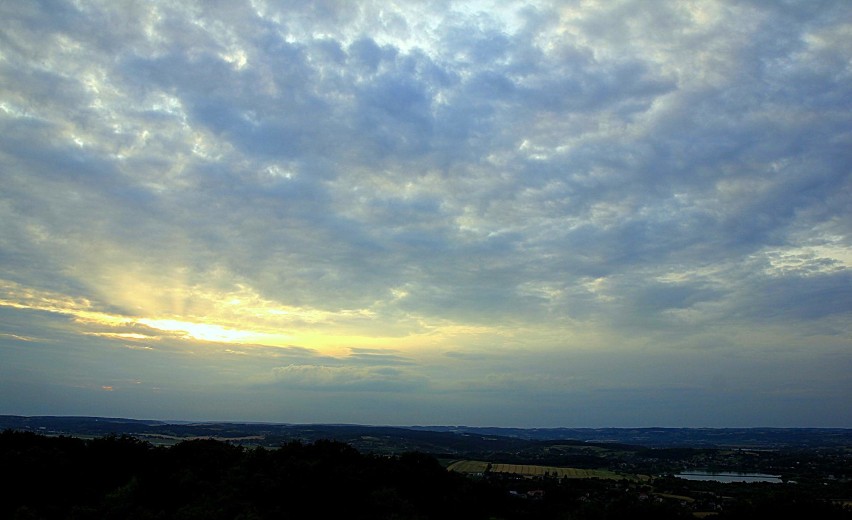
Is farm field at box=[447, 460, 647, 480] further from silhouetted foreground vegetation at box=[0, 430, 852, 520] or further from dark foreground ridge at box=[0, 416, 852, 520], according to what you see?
silhouetted foreground vegetation at box=[0, 430, 852, 520]

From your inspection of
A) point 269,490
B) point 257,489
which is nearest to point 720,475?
point 269,490

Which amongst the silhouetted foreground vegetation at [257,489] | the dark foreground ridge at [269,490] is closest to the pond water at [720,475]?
the dark foreground ridge at [269,490]

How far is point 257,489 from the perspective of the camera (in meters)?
56.6

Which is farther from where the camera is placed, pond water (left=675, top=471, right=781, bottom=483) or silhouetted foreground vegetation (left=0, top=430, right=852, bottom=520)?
pond water (left=675, top=471, right=781, bottom=483)

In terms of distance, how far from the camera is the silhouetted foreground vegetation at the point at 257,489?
5122cm

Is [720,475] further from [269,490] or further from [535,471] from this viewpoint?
[269,490]

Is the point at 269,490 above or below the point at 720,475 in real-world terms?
above

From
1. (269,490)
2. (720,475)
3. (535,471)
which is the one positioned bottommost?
(720,475)

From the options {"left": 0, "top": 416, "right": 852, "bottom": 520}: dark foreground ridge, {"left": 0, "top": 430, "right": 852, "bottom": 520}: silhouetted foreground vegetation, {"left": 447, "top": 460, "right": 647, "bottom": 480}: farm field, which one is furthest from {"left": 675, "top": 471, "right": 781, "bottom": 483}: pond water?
{"left": 0, "top": 430, "right": 852, "bottom": 520}: silhouetted foreground vegetation

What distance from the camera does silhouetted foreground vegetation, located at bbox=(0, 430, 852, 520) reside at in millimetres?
51219

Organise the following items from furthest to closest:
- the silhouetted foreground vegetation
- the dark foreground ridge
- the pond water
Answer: the pond water, the dark foreground ridge, the silhouetted foreground vegetation

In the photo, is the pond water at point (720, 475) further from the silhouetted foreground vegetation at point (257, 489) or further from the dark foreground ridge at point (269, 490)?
the silhouetted foreground vegetation at point (257, 489)

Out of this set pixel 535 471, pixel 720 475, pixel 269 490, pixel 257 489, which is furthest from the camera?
pixel 720 475

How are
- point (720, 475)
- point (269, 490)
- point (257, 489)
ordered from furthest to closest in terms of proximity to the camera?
point (720, 475) → point (257, 489) → point (269, 490)
